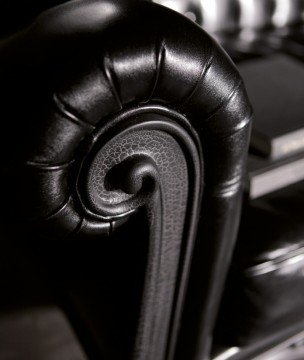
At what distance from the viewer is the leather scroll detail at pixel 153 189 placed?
389 millimetres

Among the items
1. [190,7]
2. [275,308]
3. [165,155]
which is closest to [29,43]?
[165,155]

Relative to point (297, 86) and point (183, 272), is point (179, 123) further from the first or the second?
point (297, 86)

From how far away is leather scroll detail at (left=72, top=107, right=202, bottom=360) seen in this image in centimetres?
39

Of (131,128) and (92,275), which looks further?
(92,275)

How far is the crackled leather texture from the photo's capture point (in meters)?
0.35

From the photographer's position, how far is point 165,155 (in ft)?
1.40

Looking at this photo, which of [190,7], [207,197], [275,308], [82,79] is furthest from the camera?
[190,7]

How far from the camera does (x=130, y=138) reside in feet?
1.30

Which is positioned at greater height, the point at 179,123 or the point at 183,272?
the point at 179,123

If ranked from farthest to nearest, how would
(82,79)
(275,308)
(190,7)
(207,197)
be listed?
(190,7) < (275,308) < (207,197) < (82,79)

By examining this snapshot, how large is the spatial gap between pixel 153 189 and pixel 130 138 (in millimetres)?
48

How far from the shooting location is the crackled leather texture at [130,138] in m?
0.35

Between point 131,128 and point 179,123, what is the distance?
0.04 m

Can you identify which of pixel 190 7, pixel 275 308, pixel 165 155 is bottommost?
pixel 275 308
